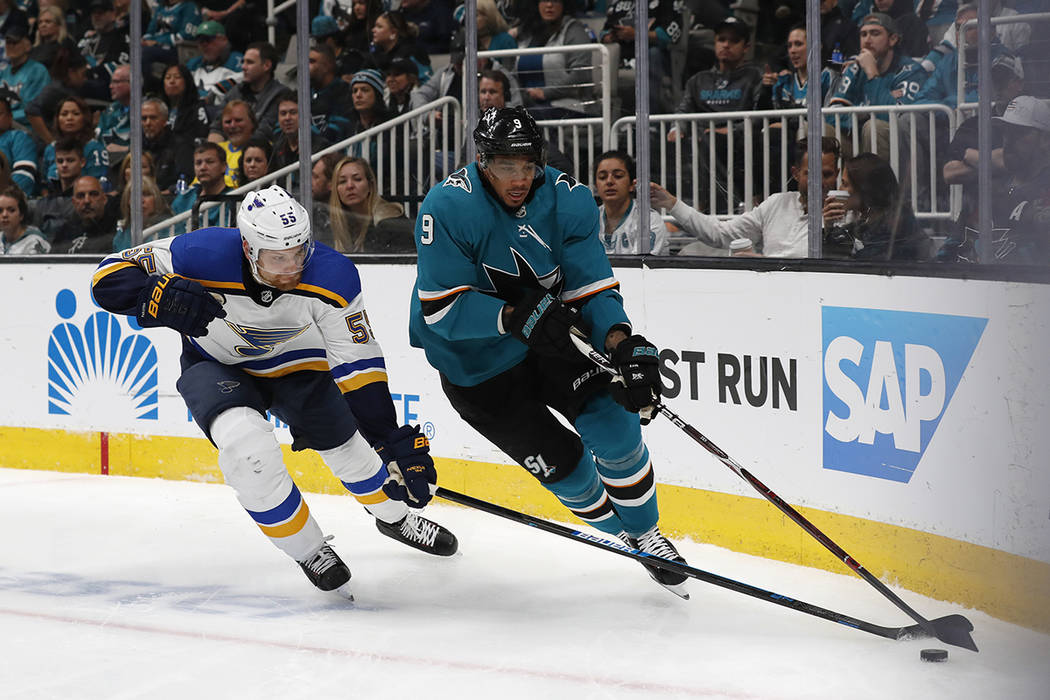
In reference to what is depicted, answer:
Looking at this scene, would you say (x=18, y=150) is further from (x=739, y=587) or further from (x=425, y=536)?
(x=739, y=587)

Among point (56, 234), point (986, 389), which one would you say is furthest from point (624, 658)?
point (56, 234)

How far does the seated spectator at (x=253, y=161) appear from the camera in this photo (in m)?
5.16

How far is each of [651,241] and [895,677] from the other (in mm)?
1906

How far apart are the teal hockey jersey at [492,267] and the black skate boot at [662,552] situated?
56 cm

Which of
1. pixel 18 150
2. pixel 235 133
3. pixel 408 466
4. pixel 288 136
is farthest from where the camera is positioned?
pixel 18 150

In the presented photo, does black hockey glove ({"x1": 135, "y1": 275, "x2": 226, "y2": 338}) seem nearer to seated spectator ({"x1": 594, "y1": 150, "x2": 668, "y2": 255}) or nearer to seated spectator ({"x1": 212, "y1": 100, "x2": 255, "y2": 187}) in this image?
seated spectator ({"x1": 594, "y1": 150, "x2": 668, "y2": 255})

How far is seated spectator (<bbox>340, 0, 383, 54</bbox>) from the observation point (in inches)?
195

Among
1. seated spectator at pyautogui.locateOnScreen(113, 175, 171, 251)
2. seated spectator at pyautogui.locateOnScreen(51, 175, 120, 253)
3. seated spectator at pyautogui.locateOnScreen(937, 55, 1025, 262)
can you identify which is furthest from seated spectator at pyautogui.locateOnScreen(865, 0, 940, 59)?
seated spectator at pyautogui.locateOnScreen(51, 175, 120, 253)

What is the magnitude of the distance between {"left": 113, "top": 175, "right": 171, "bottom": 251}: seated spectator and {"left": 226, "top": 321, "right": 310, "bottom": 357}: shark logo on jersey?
213 centimetres

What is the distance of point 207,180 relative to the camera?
5.30m

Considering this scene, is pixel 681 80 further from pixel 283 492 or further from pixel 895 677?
pixel 895 677

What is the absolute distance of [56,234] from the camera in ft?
18.1

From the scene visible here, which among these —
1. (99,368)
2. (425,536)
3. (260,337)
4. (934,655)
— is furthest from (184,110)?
(934,655)

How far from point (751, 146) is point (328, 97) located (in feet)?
6.17
